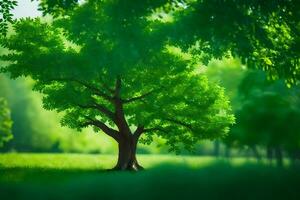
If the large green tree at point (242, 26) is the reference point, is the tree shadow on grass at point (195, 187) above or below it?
below

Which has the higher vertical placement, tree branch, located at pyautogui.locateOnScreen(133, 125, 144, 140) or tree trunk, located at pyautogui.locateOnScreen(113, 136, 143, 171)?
tree branch, located at pyautogui.locateOnScreen(133, 125, 144, 140)

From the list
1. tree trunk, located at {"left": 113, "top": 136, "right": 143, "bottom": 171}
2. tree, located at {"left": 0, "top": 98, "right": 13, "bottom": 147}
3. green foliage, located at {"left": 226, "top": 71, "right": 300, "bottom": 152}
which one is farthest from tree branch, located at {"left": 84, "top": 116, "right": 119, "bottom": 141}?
tree, located at {"left": 0, "top": 98, "right": 13, "bottom": 147}

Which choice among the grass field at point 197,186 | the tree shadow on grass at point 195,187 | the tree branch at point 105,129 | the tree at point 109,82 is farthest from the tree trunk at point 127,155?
the tree shadow on grass at point 195,187

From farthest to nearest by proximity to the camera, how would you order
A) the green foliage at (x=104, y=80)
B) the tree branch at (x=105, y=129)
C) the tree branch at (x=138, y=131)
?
the tree branch at (x=138, y=131)
the tree branch at (x=105, y=129)
the green foliage at (x=104, y=80)

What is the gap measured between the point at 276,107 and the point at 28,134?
45926 mm

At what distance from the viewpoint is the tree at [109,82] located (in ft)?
60.8

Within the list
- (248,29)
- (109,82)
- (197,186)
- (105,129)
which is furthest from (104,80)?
(197,186)

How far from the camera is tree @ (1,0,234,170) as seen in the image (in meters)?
18.5

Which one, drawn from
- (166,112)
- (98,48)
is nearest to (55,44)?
(98,48)

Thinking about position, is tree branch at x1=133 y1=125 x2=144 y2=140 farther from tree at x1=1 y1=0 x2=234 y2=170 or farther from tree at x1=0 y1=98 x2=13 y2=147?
tree at x1=0 y1=98 x2=13 y2=147

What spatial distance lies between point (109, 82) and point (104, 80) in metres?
0.31

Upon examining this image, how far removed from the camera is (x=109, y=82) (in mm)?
22047

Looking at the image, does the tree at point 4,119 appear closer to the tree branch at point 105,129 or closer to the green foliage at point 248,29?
the tree branch at point 105,129

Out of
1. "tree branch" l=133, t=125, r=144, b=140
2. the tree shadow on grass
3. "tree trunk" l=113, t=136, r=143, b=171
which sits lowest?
the tree shadow on grass
